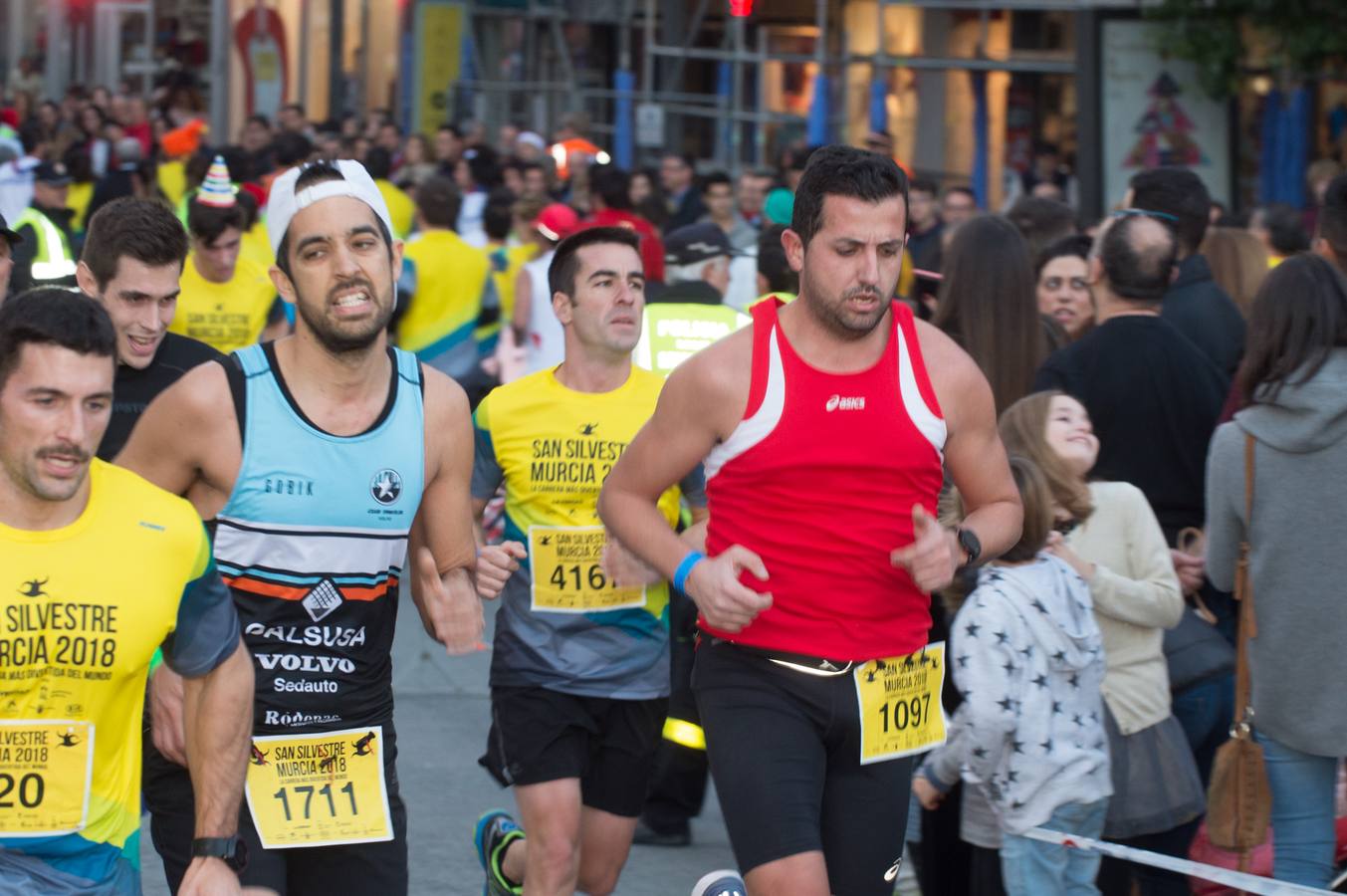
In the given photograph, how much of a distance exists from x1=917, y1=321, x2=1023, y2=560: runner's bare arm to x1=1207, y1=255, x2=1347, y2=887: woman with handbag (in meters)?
0.89

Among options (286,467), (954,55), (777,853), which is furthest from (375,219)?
(954,55)

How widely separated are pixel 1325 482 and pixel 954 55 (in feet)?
54.6

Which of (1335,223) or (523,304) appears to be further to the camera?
(523,304)

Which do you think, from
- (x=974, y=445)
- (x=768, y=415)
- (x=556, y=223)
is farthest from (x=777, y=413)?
(x=556, y=223)

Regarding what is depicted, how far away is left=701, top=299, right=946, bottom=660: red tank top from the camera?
14.4 feet

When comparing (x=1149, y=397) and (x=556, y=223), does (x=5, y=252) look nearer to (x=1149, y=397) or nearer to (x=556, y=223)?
(x=1149, y=397)

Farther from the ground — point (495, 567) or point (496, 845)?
point (495, 567)

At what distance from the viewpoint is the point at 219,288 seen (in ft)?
29.4

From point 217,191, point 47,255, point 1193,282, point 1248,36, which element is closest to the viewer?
point 1193,282

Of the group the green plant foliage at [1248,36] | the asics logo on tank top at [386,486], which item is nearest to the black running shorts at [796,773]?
the asics logo on tank top at [386,486]

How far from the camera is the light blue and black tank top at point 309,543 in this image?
13.9ft

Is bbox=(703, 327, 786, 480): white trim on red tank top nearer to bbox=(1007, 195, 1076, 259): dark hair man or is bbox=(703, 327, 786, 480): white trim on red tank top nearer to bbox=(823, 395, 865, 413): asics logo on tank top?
bbox=(823, 395, 865, 413): asics logo on tank top

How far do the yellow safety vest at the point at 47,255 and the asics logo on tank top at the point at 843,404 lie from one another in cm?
340

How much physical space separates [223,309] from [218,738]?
5381mm
